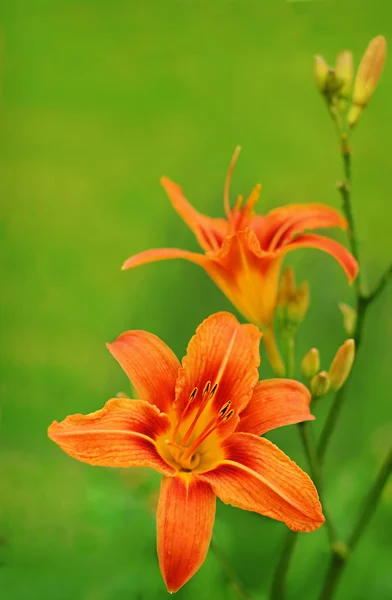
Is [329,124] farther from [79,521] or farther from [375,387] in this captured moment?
[79,521]

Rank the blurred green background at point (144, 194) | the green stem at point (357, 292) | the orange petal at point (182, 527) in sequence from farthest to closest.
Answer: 1. the blurred green background at point (144, 194)
2. the green stem at point (357, 292)
3. the orange petal at point (182, 527)

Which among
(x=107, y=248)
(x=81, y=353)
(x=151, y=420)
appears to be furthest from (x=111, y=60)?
(x=151, y=420)

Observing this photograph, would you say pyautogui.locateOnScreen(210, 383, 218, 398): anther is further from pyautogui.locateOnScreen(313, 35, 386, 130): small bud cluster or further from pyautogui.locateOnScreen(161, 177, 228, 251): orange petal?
pyautogui.locateOnScreen(313, 35, 386, 130): small bud cluster

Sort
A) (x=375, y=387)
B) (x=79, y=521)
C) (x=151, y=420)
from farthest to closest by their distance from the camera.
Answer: (x=375, y=387) < (x=79, y=521) < (x=151, y=420)

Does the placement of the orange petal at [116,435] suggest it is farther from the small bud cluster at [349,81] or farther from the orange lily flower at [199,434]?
the small bud cluster at [349,81]

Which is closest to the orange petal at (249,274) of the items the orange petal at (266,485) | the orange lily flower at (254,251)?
the orange lily flower at (254,251)

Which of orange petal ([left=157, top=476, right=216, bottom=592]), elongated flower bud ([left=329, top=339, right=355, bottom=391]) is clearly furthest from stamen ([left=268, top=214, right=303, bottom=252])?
orange petal ([left=157, top=476, right=216, bottom=592])

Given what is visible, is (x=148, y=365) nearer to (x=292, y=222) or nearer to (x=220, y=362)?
(x=220, y=362)
